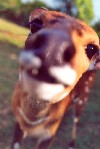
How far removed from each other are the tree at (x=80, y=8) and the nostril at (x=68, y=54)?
1.93 ft

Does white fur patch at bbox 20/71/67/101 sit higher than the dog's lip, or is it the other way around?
the dog's lip

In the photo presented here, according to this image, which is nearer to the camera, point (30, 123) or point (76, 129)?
point (30, 123)

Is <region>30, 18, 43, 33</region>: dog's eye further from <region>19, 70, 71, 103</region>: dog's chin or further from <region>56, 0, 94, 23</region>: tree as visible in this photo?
<region>56, 0, 94, 23</region>: tree

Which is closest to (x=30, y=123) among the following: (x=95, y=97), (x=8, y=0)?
(x=8, y=0)

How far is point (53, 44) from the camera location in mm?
631

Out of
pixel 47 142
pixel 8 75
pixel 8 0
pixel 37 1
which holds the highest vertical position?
pixel 37 1

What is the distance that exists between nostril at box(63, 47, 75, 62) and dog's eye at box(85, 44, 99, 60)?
123mm

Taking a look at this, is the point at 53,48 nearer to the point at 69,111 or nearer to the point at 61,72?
the point at 61,72

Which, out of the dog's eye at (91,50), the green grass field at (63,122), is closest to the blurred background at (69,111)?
the green grass field at (63,122)

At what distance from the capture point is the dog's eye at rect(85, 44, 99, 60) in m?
0.78

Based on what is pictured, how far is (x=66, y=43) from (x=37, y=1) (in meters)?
1.72

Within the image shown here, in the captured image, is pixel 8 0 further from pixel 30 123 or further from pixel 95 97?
pixel 30 123

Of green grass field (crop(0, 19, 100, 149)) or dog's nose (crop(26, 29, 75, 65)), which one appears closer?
dog's nose (crop(26, 29, 75, 65))

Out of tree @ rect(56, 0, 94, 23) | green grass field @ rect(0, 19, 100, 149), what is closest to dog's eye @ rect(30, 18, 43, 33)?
tree @ rect(56, 0, 94, 23)
